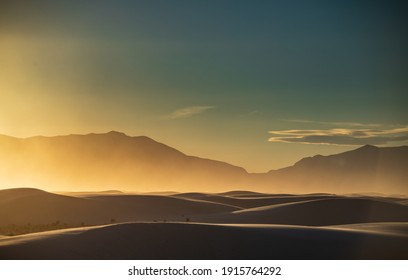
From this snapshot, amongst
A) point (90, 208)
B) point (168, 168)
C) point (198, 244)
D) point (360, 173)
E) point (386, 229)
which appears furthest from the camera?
point (168, 168)

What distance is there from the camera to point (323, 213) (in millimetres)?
19234

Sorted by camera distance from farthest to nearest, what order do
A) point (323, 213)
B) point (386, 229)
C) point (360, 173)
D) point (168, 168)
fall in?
point (168, 168) < point (360, 173) < point (323, 213) < point (386, 229)

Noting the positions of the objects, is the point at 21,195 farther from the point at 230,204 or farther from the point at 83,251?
the point at 83,251

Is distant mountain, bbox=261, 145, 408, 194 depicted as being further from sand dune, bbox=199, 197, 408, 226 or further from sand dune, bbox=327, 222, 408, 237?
sand dune, bbox=327, 222, 408, 237

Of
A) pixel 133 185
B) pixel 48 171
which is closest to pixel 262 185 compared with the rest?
pixel 133 185

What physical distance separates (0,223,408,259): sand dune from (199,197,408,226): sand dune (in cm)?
497

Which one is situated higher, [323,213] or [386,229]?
[323,213]

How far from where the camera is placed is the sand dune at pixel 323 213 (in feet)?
57.6

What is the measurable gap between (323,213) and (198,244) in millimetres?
8769

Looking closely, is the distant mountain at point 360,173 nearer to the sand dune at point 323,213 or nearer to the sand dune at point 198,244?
the sand dune at point 323,213

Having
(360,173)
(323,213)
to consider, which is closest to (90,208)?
(323,213)

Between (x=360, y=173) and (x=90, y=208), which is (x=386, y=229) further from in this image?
(x=360, y=173)

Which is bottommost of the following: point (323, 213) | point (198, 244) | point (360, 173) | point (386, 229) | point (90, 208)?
point (198, 244)
